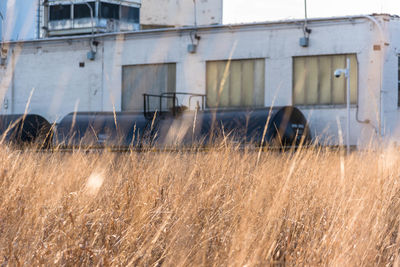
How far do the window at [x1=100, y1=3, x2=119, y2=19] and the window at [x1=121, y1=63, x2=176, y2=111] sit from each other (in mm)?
11936

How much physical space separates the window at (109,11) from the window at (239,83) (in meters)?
14.3

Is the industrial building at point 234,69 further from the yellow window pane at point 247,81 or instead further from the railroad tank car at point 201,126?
the railroad tank car at point 201,126

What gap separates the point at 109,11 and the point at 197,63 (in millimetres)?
14233

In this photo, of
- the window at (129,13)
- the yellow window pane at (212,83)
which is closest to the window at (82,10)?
the window at (129,13)

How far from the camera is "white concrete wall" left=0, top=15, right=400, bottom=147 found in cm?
2034

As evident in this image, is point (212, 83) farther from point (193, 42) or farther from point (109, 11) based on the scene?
point (109, 11)

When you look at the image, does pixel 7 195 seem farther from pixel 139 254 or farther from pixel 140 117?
pixel 140 117

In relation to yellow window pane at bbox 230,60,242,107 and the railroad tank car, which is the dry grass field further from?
yellow window pane at bbox 230,60,242,107

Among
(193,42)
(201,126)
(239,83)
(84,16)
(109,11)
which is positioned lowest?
(201,126)

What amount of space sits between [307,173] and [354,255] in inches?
105

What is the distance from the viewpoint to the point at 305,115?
2106cm

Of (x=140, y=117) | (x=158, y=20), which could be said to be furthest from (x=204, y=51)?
(x=158, y=20)

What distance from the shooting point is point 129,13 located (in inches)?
1447

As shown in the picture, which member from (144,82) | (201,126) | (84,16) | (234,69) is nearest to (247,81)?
(234,69)
